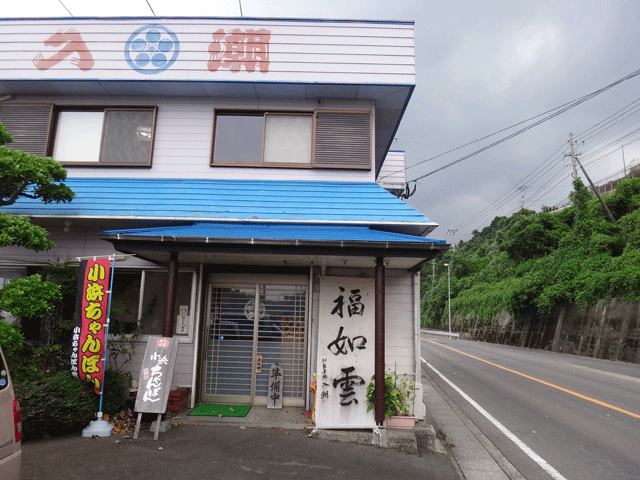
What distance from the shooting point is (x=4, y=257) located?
8.70 metres

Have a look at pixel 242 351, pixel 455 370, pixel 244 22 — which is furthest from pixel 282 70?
pixel 455 370

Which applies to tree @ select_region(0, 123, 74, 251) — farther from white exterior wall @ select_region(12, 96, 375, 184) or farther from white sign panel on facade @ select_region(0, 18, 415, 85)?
white sign panel on facade @ select_region(0, 18, 415, 85)

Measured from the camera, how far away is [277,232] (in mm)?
7324

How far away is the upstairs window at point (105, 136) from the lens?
31.2ft

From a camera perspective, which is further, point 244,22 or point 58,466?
point 244,22

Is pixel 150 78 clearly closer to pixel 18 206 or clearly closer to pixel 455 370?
pixel 18 206

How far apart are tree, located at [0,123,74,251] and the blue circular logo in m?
3.41

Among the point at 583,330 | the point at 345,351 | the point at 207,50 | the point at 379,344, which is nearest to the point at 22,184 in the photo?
the point at 207,50

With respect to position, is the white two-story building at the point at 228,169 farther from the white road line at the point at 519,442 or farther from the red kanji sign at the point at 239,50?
the white road line at the point at 519,442

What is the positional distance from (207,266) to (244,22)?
5.62 meters

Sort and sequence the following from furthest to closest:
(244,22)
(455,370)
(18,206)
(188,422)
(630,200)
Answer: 1. (630,200)
2. (455,370)
3. (244,22)
4. (18,206)
5. (188,422)

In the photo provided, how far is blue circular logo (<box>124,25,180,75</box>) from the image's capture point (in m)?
9.29

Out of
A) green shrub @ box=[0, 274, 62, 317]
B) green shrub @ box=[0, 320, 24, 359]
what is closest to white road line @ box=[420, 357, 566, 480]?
green shrub @ box=[0, 274, 62, 317]

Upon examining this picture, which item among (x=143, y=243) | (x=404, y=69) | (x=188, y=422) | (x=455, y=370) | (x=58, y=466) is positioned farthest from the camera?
(x=455, y=370)
